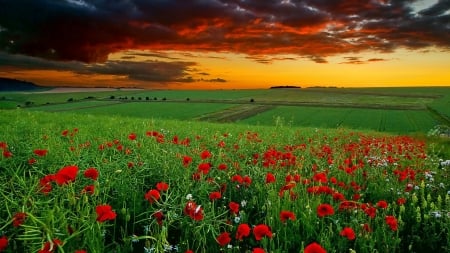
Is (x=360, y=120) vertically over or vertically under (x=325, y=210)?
under

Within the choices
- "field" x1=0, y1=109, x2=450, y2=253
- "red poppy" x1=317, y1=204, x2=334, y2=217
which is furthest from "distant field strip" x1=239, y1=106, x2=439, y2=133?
"red poppy" x1=317, y1=204, x2=334, y2=217

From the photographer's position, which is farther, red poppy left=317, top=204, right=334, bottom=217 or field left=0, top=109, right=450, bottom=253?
red poppy left=317, top=204, right=334, bottom=217

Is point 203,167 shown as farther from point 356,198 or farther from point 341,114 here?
point 341,114

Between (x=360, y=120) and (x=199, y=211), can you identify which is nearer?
(x=199, y=211)

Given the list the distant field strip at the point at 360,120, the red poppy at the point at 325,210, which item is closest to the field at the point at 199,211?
the red poppy at the point at 325,210

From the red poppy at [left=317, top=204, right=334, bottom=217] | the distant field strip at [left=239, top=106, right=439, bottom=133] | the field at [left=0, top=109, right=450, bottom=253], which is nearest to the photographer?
the field at [left=0, top=109, right=450, bottom=253]

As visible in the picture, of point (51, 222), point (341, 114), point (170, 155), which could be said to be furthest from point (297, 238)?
point (341, 114)

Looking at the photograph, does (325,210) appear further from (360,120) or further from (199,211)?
(360,120)

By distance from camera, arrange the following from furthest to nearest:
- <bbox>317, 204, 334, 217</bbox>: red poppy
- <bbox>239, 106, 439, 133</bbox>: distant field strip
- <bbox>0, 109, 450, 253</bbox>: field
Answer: <bbox>239, 106, 439, 133</bbox>: distant field strip, <bbox>317, 204, 334, 217</bbox>: red poppy, <bbox>0, 109, 450, 253</bbox>: field

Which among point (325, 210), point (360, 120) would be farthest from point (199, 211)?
point (360, 120)

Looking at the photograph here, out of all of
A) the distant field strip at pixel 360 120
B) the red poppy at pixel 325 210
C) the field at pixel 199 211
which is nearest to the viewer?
the field at pixel 199 211

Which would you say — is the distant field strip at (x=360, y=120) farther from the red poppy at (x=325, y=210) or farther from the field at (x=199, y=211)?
the red poppy at (x=325, y=210)

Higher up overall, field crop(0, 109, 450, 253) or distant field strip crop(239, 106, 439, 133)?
field crop(0, 109, 450, 253)

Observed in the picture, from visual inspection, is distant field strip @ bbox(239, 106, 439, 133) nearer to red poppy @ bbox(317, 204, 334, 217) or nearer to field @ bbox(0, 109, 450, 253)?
field @ bbox(0, 109, 450, 253)
